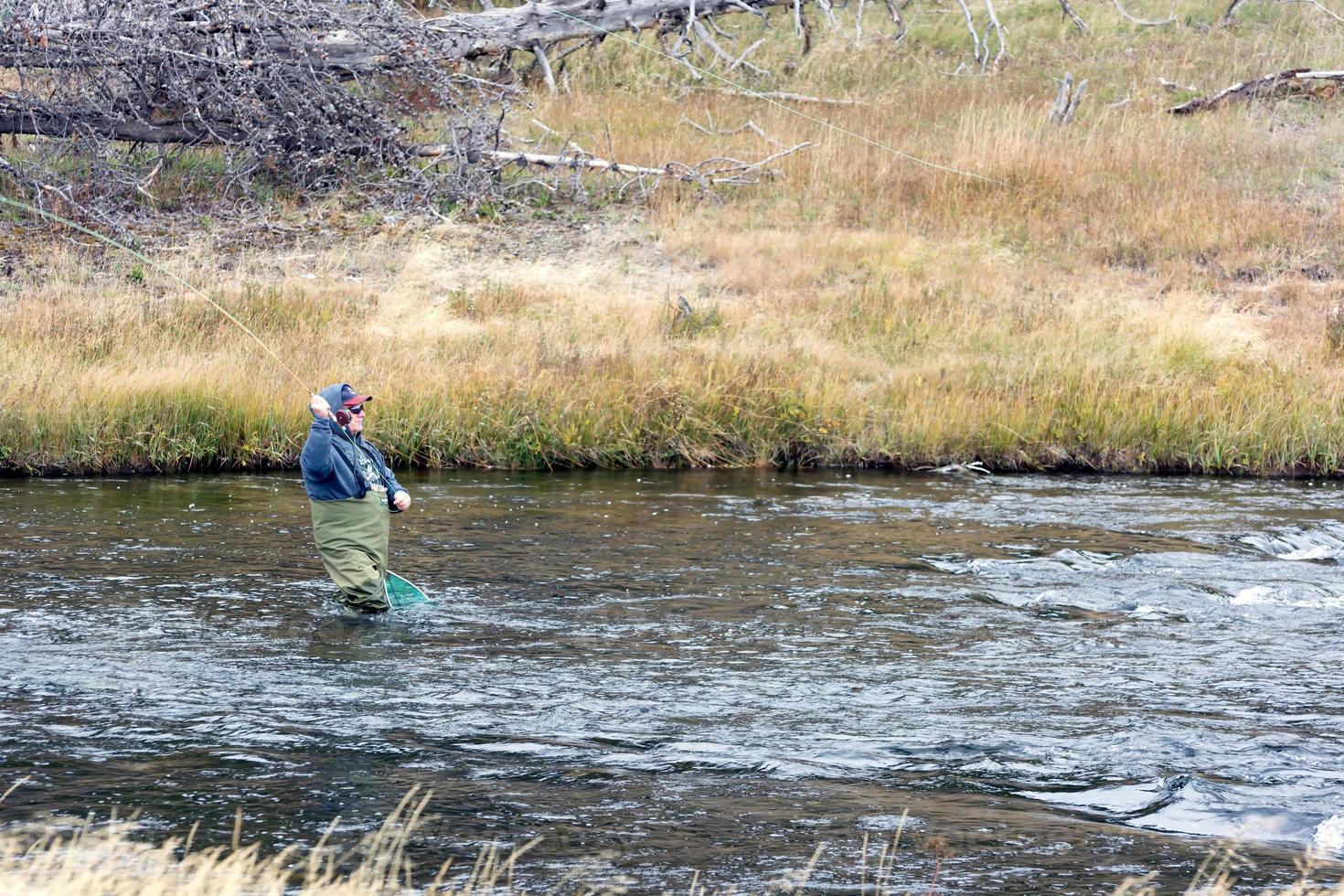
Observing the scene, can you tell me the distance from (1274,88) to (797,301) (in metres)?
9.42

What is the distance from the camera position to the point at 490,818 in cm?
558

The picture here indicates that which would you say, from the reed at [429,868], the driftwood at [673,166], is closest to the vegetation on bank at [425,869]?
the reed at [429,868]

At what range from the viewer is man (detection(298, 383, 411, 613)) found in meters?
8.13

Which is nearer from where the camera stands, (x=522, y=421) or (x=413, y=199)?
(x=522, y=421)

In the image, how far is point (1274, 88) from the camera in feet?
72.1

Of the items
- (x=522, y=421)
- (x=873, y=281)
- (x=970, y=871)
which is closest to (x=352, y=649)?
(x=970, y=871)

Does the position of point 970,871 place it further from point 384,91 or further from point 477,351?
point 384,91

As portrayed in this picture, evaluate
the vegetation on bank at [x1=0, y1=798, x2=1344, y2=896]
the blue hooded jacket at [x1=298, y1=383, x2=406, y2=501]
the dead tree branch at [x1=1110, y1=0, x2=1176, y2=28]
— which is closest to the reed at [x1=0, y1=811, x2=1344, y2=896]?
the vegetation on bank at [x1=0, y1=798, x2=1344, y2=896]

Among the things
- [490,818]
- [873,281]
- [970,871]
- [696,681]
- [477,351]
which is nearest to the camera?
[970,871]

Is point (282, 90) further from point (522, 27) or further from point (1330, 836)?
point (1330, 836)

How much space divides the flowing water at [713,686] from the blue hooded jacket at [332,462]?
28.5 inches

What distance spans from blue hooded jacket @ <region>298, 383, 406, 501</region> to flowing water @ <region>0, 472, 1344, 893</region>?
0.72m

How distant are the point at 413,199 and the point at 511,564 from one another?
10.3m

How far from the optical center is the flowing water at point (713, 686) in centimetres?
554
